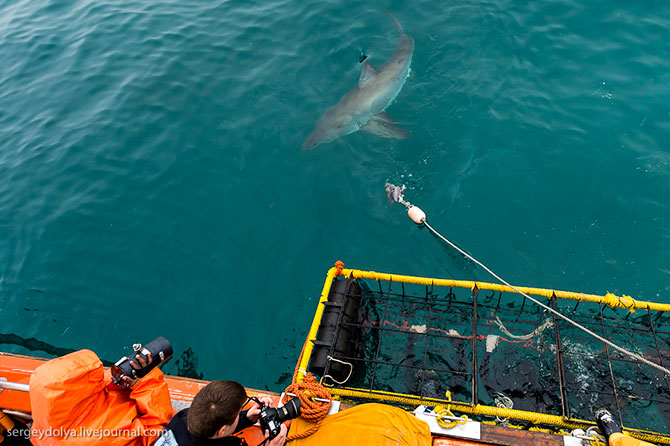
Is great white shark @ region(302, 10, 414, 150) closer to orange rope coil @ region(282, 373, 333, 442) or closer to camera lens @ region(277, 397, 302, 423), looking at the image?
orange rope coil @ region(282, 373, 333, 442)

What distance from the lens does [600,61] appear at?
10.8 m

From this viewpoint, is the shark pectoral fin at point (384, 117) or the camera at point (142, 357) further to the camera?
the shark pectoral fin at point (384, 117)

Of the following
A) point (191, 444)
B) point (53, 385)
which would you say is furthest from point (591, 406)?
point (53, 385)

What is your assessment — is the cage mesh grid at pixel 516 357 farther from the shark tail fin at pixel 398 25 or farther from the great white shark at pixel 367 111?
the shark tail fin at pixel 398 25

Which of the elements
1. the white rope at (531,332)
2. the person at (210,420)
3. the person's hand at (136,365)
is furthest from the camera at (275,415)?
the white rope at (531,332)

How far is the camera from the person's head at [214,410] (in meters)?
3.21

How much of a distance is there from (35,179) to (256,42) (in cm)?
759

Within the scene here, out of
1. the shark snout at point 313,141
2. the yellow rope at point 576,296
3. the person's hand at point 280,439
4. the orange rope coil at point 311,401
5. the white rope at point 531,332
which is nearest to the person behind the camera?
the person's hand at point 280,439

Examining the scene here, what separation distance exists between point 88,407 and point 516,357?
560 cm

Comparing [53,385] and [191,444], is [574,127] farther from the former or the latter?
[53,385]

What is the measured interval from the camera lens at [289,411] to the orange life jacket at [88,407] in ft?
3.93

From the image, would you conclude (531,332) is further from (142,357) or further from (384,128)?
(384,128)

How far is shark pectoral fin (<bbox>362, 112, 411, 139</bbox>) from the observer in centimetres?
971

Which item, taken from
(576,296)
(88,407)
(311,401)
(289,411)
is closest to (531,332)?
(576,296)
